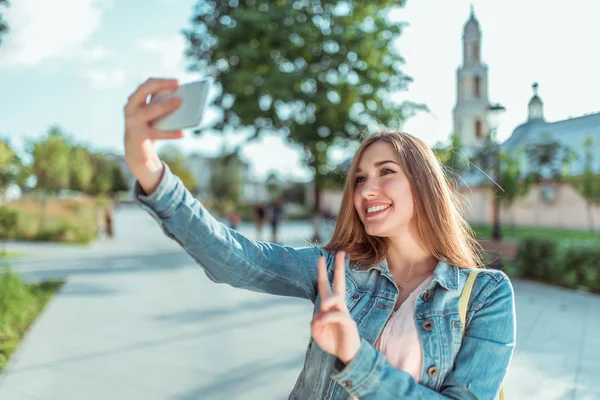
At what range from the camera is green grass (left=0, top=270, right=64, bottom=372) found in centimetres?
Result: 473

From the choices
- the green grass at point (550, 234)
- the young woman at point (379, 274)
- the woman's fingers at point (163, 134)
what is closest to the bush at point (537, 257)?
the green grass at point (550, 234)

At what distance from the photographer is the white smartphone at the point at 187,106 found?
875 mm

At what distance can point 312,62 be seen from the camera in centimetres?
1214

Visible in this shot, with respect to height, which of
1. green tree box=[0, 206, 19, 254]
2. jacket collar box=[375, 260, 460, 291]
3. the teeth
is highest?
the teeth

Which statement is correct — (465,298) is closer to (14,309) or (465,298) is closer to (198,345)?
(198,345)

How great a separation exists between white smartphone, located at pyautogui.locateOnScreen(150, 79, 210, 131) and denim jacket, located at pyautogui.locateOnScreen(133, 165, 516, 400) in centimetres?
16

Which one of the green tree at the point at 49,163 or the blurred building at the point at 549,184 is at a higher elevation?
the green tree at the point at 49,163

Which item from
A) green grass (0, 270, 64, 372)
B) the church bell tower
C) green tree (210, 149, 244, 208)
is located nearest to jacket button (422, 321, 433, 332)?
the church bell tower

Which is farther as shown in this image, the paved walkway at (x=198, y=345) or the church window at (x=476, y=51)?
the paved walkway at (x=198, y=345)

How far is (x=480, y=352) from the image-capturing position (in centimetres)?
120

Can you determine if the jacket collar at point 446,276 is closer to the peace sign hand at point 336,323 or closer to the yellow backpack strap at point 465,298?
the yellow backpack strap at point 465,298

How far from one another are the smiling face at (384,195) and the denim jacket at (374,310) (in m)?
0.14

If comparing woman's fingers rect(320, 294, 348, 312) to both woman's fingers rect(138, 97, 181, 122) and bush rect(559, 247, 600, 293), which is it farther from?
bush rect(559, 247, 600, 293)

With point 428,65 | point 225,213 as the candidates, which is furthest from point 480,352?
point 225,213
